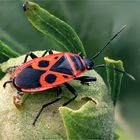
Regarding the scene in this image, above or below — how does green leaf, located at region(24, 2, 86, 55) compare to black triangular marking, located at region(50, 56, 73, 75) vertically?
above

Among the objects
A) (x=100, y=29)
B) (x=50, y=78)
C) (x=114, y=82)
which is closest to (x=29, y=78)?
(x=50, y=78)

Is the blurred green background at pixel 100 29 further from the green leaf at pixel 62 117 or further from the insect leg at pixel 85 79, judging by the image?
the green leaf at pixel 62 117

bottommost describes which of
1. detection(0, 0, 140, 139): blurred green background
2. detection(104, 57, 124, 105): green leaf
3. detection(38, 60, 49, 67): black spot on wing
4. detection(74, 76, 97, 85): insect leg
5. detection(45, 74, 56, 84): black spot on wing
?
detection(0, 0, 140, 139): blurred green background

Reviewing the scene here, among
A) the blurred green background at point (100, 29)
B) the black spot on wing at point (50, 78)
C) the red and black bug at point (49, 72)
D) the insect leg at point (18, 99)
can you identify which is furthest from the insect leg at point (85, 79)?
the blurred green background at point (100, 29)

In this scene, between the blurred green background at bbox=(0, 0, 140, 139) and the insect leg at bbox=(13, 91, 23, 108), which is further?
the blurred green background at bbox=(0, 0, 140, 139)

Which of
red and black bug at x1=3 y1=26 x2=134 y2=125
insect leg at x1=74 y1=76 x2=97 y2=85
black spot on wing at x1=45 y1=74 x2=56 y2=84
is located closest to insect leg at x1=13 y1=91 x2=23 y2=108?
red and black bug at x1=3 y1=26 x2=134 y2=125

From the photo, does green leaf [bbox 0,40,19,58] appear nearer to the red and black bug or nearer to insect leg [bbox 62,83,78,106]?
the red and black bug
